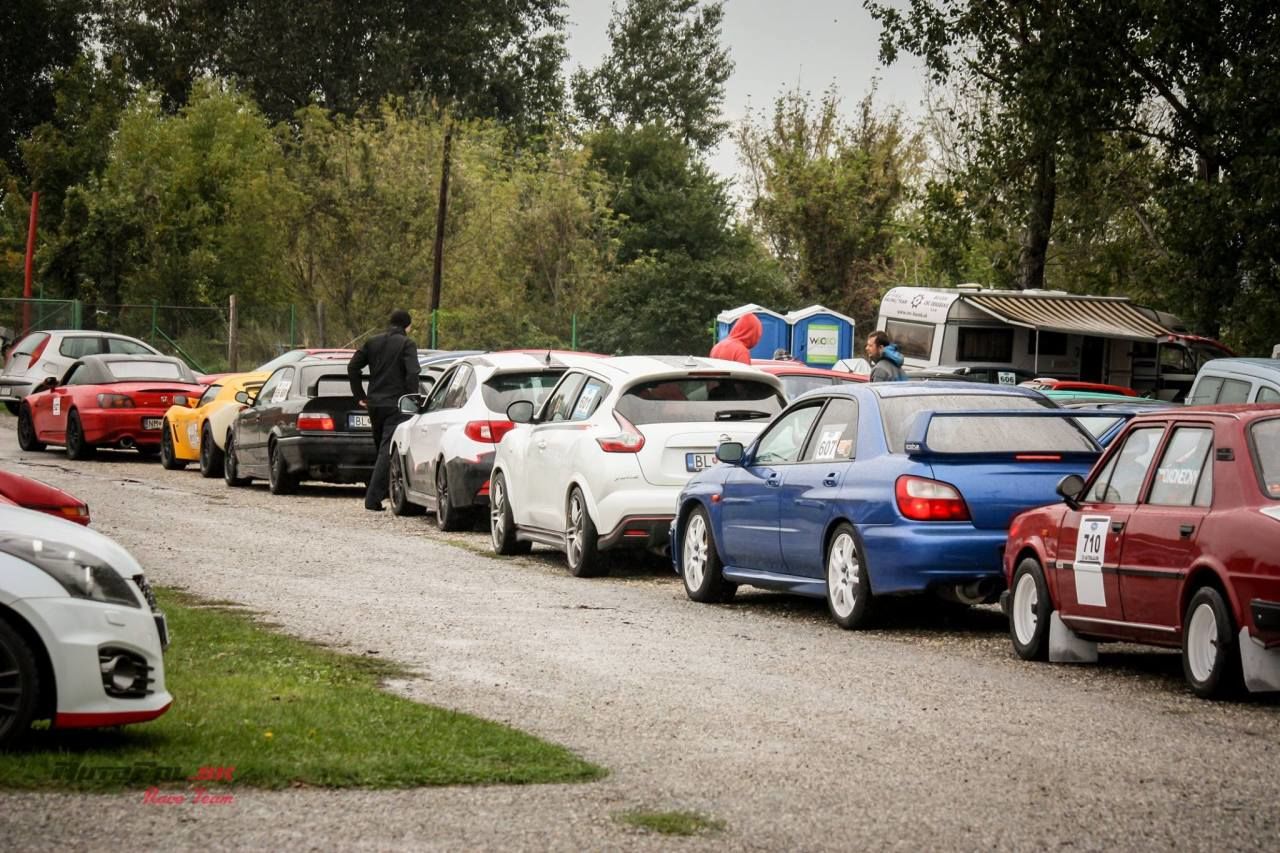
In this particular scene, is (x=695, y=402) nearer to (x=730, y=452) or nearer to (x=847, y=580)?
(x=730, y=452)

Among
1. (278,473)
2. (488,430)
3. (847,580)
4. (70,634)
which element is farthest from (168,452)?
(70,634)

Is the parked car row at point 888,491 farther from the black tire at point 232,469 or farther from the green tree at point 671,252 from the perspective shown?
the green tree at point 671,252

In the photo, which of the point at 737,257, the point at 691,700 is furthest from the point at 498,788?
the point at 737,257

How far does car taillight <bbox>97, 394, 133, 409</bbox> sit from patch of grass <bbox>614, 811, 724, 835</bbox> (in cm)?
2471

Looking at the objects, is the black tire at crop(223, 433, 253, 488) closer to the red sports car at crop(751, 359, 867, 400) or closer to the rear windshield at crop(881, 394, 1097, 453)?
the red sports car at crop(751, 359, 867, 400)

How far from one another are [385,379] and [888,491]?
11041 millimetres

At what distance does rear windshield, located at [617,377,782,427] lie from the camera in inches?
607

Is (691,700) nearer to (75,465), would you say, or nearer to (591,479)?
(591,479)

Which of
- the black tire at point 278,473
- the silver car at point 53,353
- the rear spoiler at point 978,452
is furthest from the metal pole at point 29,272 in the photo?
the rear spoiler at point 978,452

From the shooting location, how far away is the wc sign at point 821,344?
1922 inches

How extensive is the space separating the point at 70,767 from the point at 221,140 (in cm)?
5503

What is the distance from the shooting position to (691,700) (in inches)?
351

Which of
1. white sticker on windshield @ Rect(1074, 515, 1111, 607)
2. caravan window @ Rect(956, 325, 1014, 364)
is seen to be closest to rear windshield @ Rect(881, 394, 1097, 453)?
white sticker on windshield @ Rect(1074, 515, 1111, 607)

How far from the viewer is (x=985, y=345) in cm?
3794
